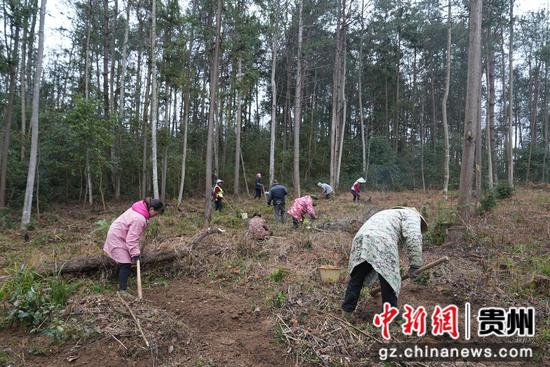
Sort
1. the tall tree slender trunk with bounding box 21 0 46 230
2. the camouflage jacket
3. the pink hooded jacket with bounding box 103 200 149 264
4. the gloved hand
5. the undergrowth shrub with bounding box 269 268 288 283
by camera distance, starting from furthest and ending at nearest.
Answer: the tall tree slender trunk with bounding box 21 0 46 230 → the undergrowth shrub with bounding box 269 268 288 283 → the pink hooded jacket with bounding box 103 200 149 264 → the gloved hand → the camouflage jacket

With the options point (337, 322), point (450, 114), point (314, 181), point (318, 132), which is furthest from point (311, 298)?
point (450, 114)

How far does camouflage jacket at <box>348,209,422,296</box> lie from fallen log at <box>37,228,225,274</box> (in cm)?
330

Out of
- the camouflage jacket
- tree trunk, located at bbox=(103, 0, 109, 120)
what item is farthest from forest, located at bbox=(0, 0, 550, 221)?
the camouflage jacket

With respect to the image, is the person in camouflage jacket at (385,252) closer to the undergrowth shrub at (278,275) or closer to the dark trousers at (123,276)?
the undergrowth shrub at (278,275)

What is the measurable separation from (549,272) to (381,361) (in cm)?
373

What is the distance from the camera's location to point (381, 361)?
2998 millimetres

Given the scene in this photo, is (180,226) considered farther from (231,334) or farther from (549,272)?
(549,272)

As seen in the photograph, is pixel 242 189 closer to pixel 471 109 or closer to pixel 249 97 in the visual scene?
pixel 249 97

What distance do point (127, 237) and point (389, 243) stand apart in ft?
11.3

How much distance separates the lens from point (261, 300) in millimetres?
4523

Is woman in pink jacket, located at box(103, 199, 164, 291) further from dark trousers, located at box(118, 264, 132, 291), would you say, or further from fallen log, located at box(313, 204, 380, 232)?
fallen log, located at box(313, 204, 380, 232)

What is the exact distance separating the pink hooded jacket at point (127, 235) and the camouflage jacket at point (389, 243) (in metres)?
2.95

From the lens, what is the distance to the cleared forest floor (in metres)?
3.22

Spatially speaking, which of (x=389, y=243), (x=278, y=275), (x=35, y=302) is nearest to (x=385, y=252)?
(x=389, y=243)
